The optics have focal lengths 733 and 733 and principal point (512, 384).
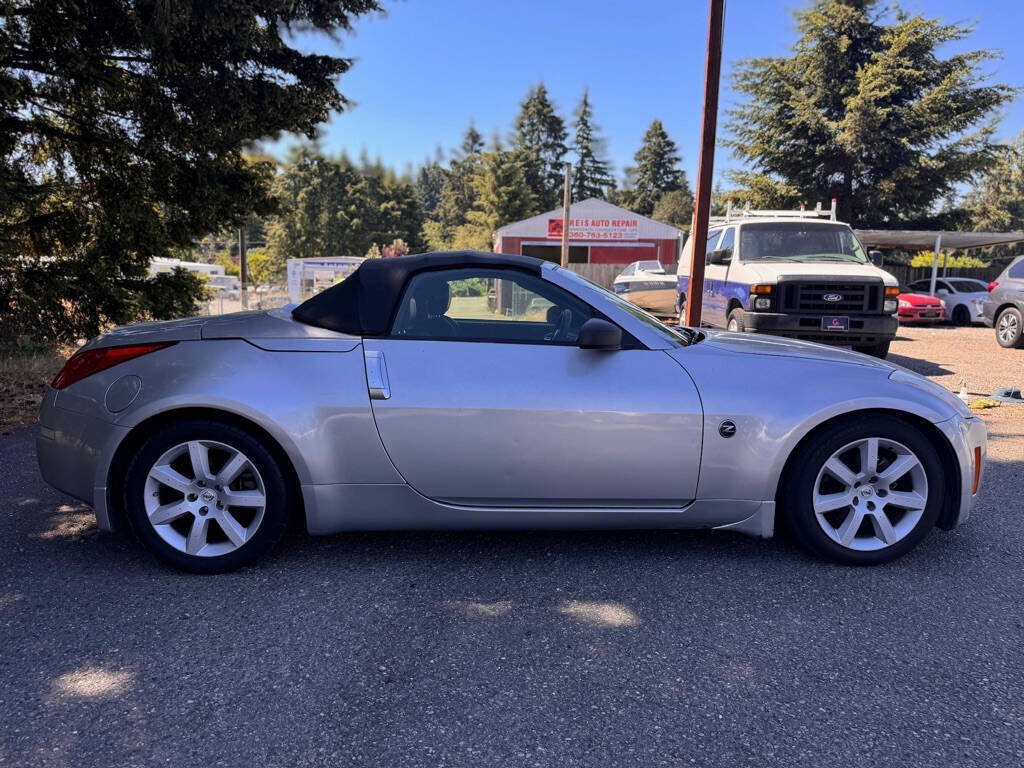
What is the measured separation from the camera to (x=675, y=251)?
38906 mm

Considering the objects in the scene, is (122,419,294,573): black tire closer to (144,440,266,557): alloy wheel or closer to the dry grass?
(144,440,266,557): alloy wheel

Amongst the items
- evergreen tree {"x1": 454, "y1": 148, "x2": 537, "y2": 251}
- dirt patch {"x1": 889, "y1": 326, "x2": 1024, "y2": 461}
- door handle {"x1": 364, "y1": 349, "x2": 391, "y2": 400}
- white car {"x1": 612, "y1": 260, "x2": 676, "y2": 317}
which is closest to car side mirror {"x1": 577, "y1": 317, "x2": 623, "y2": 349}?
door handle {"x1": 364, "y1": 349, "x2": 391, "y2": 400}

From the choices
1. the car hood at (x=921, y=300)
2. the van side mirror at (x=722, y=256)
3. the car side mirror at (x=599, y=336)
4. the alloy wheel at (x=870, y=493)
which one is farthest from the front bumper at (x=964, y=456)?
the car hood at (x=921, y=300)

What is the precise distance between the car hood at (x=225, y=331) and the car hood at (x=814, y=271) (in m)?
7.26

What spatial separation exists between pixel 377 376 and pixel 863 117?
35684 mm

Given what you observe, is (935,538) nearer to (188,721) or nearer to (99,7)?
(188,721)

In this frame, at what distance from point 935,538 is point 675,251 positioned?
36.4 m

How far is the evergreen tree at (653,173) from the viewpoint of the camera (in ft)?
268

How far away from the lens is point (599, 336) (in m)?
3.35

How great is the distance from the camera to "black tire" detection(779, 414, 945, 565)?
343 centimetres

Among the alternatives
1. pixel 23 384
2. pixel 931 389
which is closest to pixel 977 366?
pixel 931 389

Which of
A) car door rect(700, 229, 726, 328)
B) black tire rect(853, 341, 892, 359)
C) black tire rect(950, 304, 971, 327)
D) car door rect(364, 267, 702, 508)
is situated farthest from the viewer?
black tire rect(950, 304, 971, 327)

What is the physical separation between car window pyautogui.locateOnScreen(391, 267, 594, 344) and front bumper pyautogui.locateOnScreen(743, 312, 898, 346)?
6.39 m

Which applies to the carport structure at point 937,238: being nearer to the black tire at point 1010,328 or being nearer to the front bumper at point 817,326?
the black tire at point 1010,328
